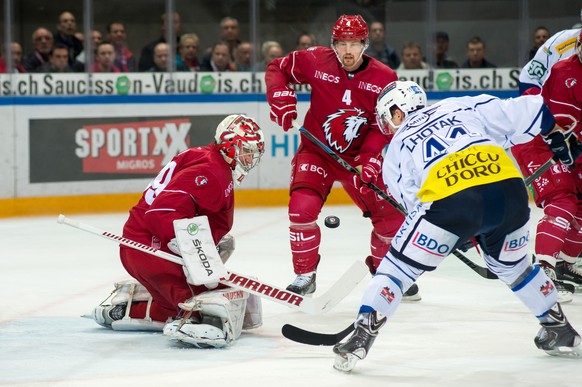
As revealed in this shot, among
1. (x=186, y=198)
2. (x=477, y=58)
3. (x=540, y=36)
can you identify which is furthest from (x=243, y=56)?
(x=186, y=198)

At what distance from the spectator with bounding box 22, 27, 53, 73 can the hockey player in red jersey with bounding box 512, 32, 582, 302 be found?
12.7 ft

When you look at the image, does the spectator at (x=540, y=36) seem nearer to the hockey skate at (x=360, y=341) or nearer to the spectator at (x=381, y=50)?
the spectator at (x=381, y=50)

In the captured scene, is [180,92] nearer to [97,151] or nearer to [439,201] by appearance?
[97,151]

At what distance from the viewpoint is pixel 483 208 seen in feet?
11.1

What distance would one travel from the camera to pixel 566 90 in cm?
482

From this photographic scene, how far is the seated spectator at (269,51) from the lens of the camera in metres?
8.29

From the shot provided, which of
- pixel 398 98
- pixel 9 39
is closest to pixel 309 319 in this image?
pixel 398 98

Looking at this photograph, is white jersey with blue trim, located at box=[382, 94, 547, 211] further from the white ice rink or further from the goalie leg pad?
the goalie leg pad

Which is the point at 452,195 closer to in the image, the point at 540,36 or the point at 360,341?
the point at 360,341

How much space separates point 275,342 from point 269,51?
4.60m

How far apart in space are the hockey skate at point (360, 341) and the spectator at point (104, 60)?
15.7 feet

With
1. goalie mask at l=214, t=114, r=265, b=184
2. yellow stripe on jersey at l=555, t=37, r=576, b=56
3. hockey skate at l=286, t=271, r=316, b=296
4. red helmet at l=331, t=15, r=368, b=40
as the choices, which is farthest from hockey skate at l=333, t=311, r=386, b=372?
yellow stripe on jersey at l=555, t=37, r=576, b=56

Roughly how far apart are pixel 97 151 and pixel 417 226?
183 inches

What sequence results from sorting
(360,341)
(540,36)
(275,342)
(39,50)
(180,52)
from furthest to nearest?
(540,36) < (180,52) < (39,50) < (275,342) < (360,341)
